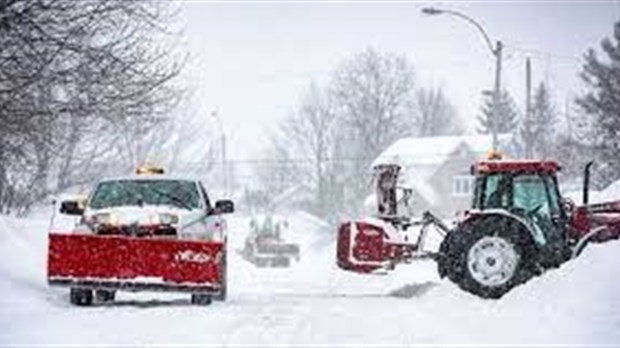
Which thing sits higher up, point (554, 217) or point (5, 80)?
point (5, 80)

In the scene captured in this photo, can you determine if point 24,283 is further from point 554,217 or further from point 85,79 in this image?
point 554,217

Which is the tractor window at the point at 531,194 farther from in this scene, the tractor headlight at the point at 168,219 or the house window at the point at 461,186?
the house window at the point at 461,186

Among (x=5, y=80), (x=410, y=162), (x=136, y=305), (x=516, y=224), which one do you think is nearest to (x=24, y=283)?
(x=136, y=305)

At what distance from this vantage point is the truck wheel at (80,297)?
16.7m

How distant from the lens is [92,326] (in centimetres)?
1339

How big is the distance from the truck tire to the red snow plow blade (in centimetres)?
353

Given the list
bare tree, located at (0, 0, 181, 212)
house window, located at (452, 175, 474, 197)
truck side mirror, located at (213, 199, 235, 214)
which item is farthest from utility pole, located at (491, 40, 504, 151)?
house window, located at (452, 175, 474, 197)

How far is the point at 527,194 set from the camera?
1822 centimetres

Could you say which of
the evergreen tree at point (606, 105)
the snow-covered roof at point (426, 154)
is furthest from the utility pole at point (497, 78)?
the snow-covered roof at point (426, 154)

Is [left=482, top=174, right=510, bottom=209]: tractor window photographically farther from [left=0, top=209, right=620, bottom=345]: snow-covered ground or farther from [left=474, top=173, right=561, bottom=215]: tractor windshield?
[left=0, top=209, right=620, bottom=345]: snow-covered ground

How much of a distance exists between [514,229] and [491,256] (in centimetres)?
48

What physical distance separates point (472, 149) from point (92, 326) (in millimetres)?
82513

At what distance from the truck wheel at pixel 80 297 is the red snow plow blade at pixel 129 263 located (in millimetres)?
413

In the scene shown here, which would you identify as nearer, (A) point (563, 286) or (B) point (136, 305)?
(A) point (563, 286)
